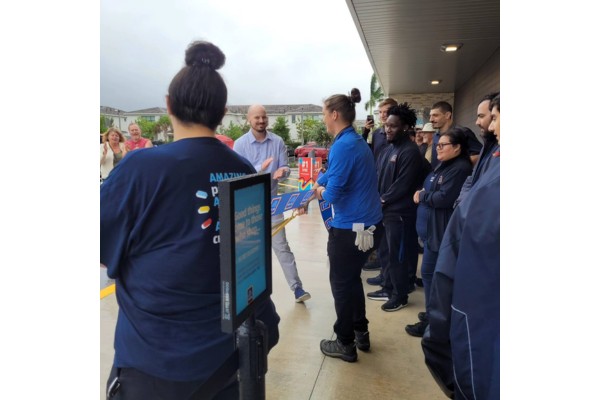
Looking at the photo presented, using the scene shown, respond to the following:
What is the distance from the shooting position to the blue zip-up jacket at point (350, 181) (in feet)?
7.98

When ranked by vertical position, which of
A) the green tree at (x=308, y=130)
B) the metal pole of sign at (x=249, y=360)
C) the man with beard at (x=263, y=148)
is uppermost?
the green tree at (x=308, y=130)

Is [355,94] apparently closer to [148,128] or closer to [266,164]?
[266,164]

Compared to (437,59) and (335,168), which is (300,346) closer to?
(335,168)

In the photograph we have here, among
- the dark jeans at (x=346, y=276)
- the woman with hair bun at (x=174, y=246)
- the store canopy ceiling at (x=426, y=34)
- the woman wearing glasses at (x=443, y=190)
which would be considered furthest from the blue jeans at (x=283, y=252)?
the store canopy ceiling at (x=426, y=34)

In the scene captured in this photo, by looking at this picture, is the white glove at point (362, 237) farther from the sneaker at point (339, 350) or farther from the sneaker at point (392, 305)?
the sneaker at point (392, 305)

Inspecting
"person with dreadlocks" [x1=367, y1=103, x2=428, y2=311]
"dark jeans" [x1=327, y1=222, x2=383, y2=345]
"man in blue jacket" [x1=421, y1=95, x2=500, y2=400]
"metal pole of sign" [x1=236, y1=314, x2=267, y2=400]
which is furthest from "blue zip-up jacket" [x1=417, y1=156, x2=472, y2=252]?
"metal pole of sign" [x1=236, y1=314, x2=267, y2=400]

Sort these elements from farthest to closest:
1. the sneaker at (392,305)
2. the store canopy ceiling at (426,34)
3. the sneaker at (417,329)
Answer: the store canopy ceiling at (426,34) → the sneaker at (392,305) → the sneaker at (417,329)

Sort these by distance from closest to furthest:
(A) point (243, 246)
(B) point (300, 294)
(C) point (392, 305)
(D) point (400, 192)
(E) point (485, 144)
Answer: (A) point (243, 246) → (E) point (485, 144) → (D) point (400, 192) → (C) point (392, 305) → (B) point (300, 294)

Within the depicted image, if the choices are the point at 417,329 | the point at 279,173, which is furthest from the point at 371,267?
the point at 279,173

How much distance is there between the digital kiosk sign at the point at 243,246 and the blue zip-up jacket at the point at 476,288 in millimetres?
483

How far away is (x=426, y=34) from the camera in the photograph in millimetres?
5957

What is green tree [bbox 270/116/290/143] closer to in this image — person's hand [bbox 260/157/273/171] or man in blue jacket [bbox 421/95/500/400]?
person's hand [bbox 260/157/273/171]

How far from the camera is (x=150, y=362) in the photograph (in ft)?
3.95

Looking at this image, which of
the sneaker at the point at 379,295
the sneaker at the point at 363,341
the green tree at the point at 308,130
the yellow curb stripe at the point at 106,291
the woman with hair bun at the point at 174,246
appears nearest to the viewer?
the woman with hair bun at the point at 174,246
